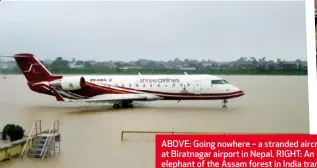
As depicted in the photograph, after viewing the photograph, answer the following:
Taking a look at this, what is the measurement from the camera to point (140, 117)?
11.8 ft

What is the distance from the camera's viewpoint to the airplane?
11.8ft

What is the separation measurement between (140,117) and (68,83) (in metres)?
0.71

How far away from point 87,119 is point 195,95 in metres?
0.98

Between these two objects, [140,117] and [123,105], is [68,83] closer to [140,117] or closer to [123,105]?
[123,105]

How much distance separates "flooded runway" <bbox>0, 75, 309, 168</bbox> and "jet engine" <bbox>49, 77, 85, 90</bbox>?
0.13 meters

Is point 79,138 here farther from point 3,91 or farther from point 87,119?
point 3,91

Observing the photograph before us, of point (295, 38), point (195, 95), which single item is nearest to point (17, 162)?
point (195, 95)

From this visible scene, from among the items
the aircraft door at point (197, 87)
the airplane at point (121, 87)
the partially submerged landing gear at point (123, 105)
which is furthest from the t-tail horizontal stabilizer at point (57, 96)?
the aircraft door at point (197, 87)

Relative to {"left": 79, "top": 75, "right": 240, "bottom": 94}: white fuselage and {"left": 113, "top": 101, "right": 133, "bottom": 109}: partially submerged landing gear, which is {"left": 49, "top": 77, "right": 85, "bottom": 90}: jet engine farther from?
{"left": 113, "top": 101, "right": 133, "bottom": 109}: partially submerged landing gear
